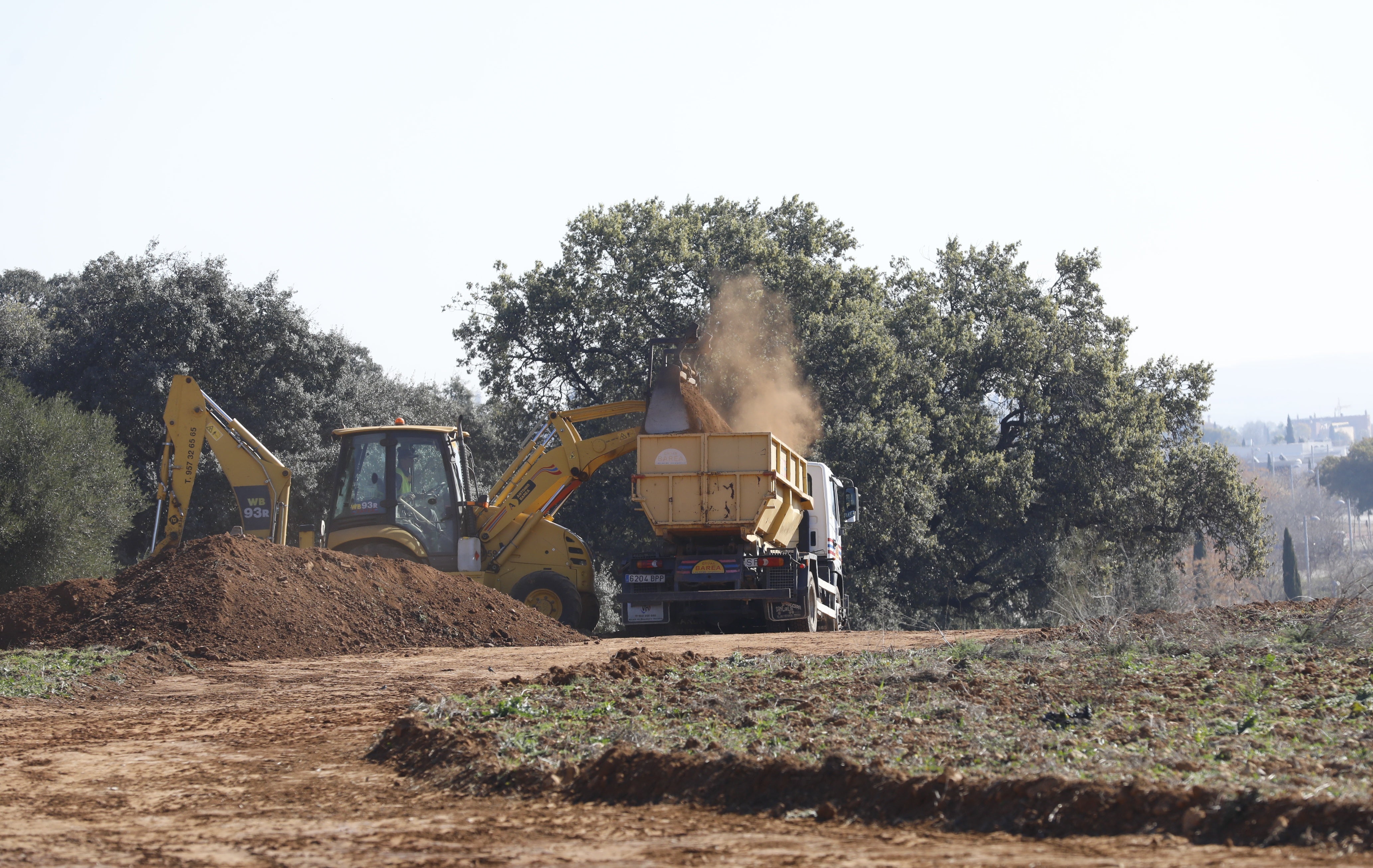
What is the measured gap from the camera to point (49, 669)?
13.4 meters

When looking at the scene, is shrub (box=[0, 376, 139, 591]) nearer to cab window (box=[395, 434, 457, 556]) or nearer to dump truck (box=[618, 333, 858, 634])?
cab window (box=[395, 434, 457, 556])

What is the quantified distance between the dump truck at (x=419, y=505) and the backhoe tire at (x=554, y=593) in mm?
17

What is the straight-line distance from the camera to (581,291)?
3088 centimetres

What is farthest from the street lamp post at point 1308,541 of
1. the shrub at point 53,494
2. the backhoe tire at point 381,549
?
the shrub at point 53,494

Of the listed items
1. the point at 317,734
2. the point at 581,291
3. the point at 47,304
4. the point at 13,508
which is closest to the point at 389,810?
the point at 317,734

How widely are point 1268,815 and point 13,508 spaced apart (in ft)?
81.2

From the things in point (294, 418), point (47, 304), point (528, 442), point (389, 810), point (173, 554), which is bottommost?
point (389, 810)

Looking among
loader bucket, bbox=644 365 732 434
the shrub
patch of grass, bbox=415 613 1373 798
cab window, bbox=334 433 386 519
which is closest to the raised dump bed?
loader bucket, bbox=644 365 732 434

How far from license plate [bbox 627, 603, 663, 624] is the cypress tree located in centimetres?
5579

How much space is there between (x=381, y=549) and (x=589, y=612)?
12.4ft

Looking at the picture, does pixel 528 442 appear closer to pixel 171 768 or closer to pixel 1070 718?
pixel 171 768

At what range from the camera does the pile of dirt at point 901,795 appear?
5.52m

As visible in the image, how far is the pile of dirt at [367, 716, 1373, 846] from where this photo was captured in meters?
5.52

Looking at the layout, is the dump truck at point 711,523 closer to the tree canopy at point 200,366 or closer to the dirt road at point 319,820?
the dirt road at point 319,820
